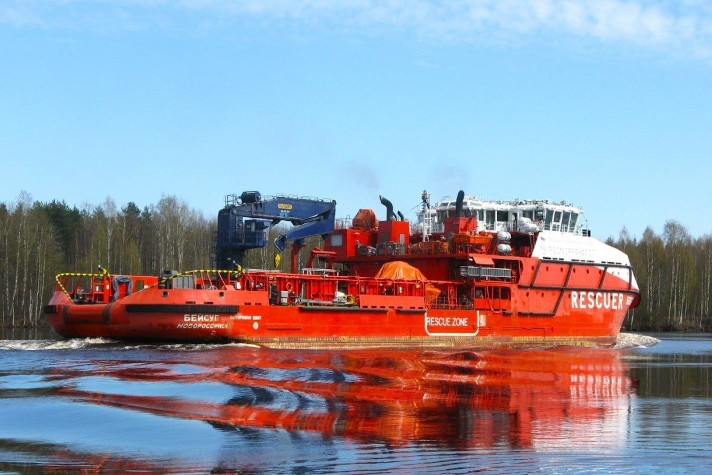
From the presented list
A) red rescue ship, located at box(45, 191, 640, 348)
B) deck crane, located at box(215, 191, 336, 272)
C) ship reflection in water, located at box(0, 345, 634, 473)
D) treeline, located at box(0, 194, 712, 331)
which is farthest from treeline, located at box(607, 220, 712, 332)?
ship reflection in water, located at box(0, 345, 634, 473)

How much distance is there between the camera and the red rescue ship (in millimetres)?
30172

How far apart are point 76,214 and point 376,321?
51.2m

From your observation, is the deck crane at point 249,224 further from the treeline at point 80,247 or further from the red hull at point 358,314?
the treeline at point 80,247

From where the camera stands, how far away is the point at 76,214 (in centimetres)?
7881

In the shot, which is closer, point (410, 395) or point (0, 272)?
point (410, 395)

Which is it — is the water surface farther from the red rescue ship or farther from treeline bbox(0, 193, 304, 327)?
treeline bbox(0, 193, 304, 327)

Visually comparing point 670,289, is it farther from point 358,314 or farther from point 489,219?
point 358,314

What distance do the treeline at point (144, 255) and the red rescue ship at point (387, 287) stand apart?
66.0ft

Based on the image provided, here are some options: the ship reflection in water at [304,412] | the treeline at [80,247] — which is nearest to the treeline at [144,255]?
the treeline at [80,247]

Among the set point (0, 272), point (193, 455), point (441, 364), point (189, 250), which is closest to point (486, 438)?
point (193, 455)

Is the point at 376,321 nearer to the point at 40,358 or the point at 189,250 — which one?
the point at 40,358

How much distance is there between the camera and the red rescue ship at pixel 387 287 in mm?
30172

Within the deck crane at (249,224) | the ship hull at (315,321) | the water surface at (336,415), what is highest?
the deck crane at (249,224)

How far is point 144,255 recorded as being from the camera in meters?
73.3
